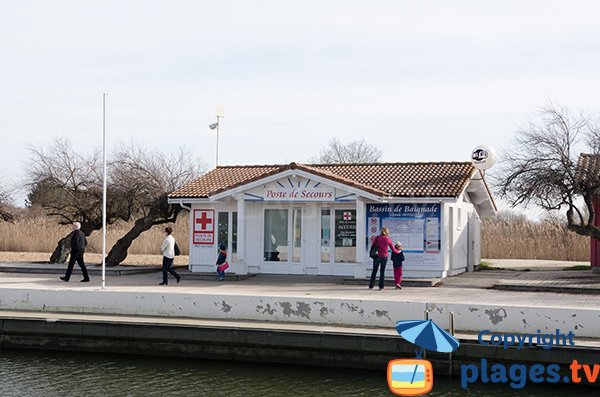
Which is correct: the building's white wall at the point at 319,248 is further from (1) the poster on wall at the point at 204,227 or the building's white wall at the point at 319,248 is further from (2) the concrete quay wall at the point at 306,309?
(2) the concrete quay wall at the point at 306,309

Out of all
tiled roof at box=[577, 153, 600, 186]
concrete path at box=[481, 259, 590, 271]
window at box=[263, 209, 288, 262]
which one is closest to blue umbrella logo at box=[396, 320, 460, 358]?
tiled roof at box=[577, 153, 600, 186]

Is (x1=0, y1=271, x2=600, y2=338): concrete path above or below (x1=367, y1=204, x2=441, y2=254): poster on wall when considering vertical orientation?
below

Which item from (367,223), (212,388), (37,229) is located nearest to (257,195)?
(367,223)

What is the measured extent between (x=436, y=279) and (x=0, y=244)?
23316 millimetres

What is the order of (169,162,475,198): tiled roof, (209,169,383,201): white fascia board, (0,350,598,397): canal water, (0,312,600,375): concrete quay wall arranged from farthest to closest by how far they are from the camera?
(169,162,475,198): tiled roof
(209,169,383,201): white fascia board
(0,312,600,375): concrete quay wall
(0,350,598,397): canal water

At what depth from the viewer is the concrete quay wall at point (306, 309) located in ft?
47.9

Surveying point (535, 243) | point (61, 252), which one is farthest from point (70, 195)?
point (535, 243)

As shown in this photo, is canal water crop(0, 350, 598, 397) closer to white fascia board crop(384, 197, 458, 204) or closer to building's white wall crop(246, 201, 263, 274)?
white fascia board crop(384, 197, 458, 204)

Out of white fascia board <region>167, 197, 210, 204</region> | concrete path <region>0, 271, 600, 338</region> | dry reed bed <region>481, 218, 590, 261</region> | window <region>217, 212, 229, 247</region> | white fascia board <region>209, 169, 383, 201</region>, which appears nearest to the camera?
concrete path <region>0, 271, 600, 338</region>

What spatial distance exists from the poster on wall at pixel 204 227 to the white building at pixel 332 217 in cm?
3

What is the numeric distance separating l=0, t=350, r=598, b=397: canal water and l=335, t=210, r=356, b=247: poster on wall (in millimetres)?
10266

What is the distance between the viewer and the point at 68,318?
1669cm

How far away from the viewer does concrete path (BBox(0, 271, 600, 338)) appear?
14703 millimetres

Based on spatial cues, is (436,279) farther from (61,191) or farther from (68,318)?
(61,191)
